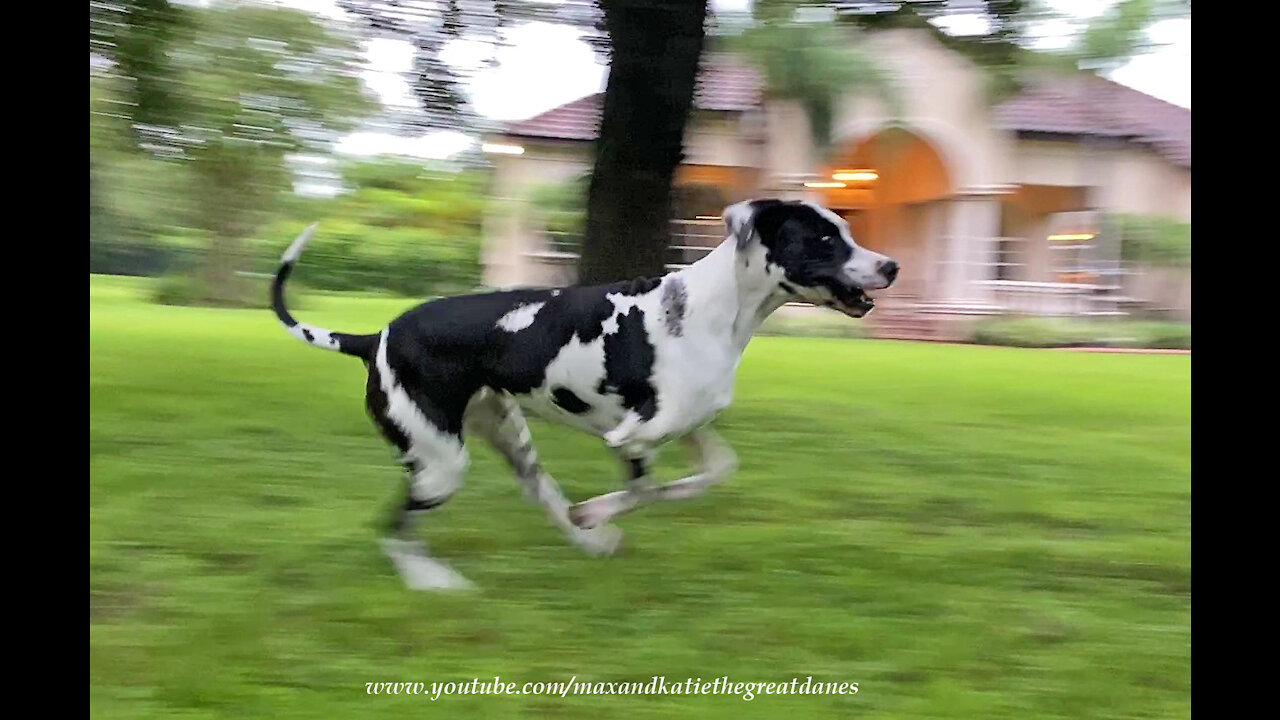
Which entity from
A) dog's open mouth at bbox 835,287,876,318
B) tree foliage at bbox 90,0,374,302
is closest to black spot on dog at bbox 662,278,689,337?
dog's open mouth at bbox 835,287,876,318

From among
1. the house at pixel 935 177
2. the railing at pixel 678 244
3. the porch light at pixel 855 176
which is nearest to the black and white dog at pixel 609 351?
the house at pixel 935 177

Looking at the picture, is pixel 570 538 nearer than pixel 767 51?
Yes

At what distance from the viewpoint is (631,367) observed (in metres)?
3.00

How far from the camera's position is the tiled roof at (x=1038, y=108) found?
471cm

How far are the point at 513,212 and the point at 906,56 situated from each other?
7.59 feet

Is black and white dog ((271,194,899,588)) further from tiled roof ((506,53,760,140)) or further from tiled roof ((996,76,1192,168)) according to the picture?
tiled roof ((996,76,1192,168))

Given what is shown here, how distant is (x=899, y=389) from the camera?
22.4ft

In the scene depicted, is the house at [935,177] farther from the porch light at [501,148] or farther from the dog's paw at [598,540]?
the dog's paw at [598,540]

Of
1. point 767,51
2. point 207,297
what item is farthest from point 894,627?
point 207,297

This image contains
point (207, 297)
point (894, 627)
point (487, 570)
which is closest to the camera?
point (894, 627)

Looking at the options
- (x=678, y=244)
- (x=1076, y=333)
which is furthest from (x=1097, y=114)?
(x=678, y=244)

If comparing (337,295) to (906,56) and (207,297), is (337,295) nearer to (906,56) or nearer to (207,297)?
(207,297)

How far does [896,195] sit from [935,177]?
0.54m

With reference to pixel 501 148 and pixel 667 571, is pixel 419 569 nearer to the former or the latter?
pixel 667 571
